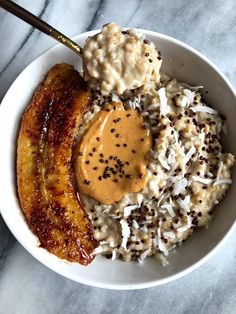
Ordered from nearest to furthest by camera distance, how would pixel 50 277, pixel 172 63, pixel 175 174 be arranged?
pixel 175 174
pixel 172 63
pixel 50 277

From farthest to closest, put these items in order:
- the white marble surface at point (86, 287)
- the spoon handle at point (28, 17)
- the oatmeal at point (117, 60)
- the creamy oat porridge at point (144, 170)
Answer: the white marble surface at point (86, 287) < the creamy oat porridge at point (144, 170) < the spoon handle at point (28, 17) < the oatmeal at point (117, 60)

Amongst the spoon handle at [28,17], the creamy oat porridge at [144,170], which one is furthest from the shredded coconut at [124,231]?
the spoon handle at [28,17]

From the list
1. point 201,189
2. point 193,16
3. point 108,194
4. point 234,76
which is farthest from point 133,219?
point 193,16

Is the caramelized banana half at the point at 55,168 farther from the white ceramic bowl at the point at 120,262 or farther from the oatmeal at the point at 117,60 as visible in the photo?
the oatmeal at the point at 117,60

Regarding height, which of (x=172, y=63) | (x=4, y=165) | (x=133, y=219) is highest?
(x=172, y=63)

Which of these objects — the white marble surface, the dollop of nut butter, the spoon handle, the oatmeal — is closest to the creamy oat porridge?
the dollop of nut butter

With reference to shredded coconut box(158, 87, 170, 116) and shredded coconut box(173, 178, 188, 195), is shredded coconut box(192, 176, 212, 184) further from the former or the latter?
shredded coconut box(158, 87, 170, 116)

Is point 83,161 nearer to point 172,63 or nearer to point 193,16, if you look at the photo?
point 172,63
